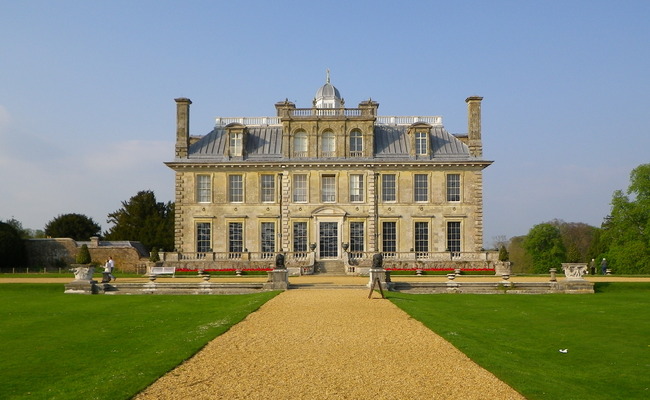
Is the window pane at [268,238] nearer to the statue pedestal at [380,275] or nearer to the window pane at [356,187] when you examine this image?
the window pane at [356,187]

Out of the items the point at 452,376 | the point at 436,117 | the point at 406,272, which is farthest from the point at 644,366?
the point at 436,117

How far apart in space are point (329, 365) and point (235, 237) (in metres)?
31.2

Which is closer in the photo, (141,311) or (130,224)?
(141,311)

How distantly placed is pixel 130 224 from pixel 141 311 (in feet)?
135

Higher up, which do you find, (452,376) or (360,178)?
(360,178)

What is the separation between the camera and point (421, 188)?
1613 inches

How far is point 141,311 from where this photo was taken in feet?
59.8

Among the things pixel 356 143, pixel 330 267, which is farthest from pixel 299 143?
pixel 330 267

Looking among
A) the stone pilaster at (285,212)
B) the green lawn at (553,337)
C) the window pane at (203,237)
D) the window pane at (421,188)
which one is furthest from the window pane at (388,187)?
the green lawn at (553,337)

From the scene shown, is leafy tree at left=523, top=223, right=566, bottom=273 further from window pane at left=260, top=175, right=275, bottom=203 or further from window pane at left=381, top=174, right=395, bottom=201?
window pane at left=260, top=175, right=275, bottom=203

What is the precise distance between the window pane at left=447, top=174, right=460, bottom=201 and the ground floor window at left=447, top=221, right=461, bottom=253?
158cm

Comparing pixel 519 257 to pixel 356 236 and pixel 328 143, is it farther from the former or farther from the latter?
pixel 328 143

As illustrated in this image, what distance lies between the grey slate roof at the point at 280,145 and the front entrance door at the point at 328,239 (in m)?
5.27

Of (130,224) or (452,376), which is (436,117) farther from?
(452,376)
